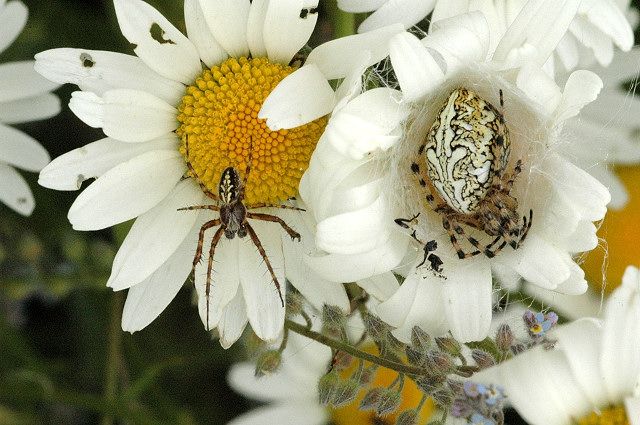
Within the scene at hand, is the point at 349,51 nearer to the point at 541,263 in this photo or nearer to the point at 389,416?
the point at 541,263

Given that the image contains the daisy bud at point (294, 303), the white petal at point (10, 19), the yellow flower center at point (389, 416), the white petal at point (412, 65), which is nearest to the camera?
the white petal at point (412, 65)

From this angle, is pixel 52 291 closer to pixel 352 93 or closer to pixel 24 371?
pixel 24 371

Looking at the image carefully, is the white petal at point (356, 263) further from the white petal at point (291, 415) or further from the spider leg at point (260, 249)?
the white petal at point (291, 415)

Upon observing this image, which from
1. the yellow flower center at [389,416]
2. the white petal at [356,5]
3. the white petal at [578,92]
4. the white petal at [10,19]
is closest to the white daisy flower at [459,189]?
the white petal at [578,92]

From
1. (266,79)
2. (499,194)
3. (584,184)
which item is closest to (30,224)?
(266,79)

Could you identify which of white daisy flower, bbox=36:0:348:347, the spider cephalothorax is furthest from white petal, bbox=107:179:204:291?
the spider cephalothorax

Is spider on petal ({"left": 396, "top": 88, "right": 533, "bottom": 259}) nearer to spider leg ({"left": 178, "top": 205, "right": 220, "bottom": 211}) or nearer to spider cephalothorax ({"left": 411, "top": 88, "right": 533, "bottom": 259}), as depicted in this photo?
spider cephalothorax ({"left": 411, "top": 88, "right": 533, "bottom": 259})

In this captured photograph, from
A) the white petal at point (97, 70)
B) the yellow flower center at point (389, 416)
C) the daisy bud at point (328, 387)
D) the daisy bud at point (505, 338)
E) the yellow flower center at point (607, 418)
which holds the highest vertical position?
the white petal at point (97, 70)

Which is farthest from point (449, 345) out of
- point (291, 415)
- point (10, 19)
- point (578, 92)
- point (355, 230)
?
point (10, 19)
